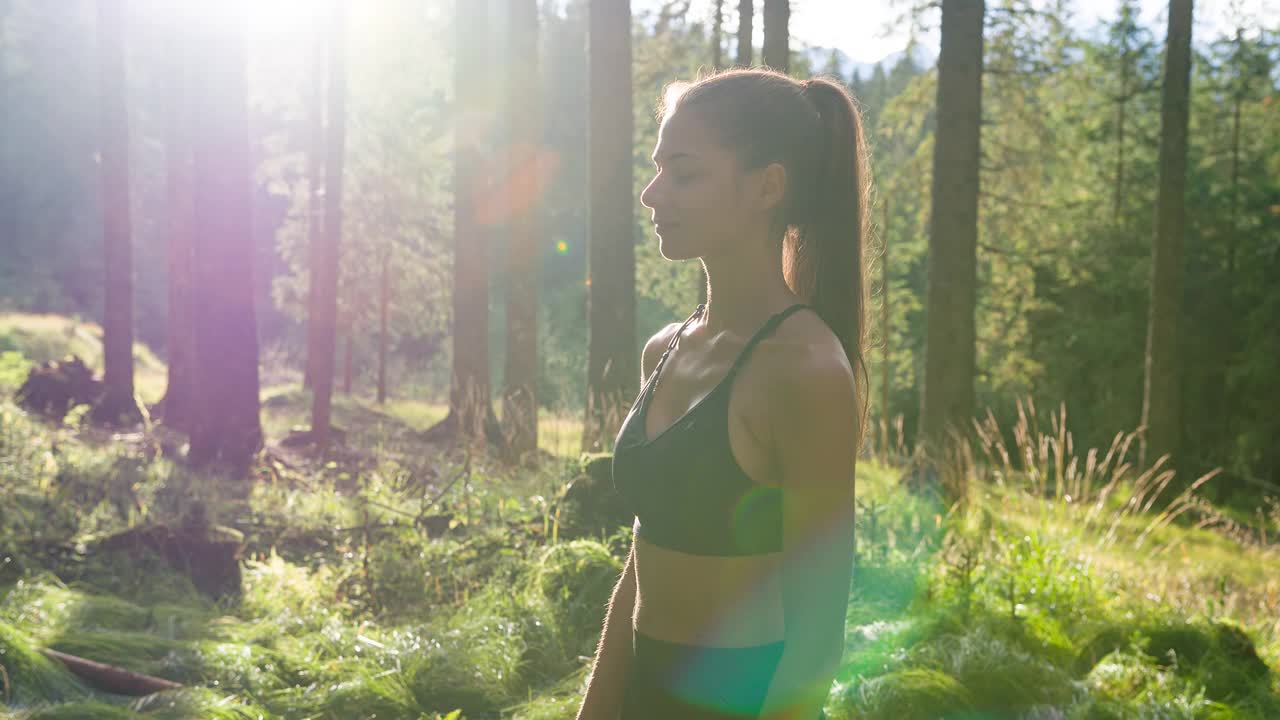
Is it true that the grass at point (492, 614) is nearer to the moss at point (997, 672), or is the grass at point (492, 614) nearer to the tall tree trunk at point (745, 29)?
the moss at point (997, 672)

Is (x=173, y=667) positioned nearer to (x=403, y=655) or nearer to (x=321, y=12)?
(x=403, y=655)

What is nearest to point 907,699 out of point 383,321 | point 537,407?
point 537,407

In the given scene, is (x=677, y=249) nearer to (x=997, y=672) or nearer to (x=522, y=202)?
(x=997, y=672)

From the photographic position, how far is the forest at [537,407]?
17.0ft

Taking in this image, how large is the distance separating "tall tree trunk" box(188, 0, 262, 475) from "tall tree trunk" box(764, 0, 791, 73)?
20.1ft

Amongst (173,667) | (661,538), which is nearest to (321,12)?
(173,667)

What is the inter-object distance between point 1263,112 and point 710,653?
35.4 metres

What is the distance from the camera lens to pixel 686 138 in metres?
2.11

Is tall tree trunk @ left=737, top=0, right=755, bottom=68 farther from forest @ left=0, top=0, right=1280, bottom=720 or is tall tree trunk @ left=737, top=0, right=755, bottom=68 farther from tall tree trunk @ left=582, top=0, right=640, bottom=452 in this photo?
tall tree trunk @ left=582, top=0, right=640, bottom=452

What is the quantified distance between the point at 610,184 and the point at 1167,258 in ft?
Result: 35.1

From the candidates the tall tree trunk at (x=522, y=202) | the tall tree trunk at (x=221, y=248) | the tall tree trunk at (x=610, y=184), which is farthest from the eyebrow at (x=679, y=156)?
the tall tree trunk at (x=522, y=202)

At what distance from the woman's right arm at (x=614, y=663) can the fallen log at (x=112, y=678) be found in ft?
10.4

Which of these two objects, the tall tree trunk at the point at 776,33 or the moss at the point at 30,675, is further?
the tall tree trunk at the point at 776,33

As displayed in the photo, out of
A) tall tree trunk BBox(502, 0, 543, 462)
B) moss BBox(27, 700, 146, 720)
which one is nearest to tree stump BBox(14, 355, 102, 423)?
tall tree trunk BBox(502, 0, 543, 462)
